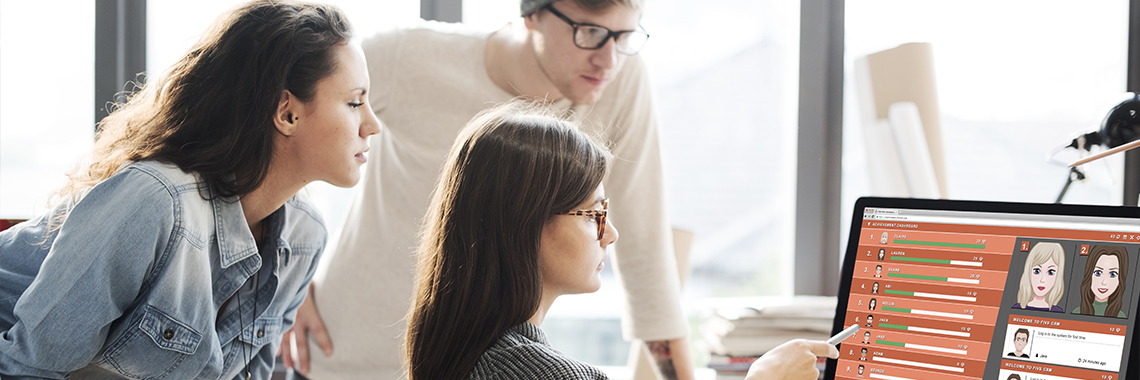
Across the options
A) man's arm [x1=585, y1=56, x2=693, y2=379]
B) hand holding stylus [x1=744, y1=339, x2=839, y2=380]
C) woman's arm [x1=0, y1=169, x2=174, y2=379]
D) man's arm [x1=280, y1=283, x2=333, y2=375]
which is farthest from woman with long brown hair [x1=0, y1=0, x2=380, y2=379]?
hand holding stylus [x1=744, y1=339, x2=839, y2=380]

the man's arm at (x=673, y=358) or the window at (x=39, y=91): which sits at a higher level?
the window at (x=39, y=91)

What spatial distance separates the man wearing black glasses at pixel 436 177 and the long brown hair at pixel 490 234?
44cm

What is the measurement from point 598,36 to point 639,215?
361mm

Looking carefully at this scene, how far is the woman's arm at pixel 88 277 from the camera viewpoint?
0.80 metres

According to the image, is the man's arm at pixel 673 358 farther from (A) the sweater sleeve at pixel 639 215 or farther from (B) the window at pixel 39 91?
(B) the window at pixel 39 91

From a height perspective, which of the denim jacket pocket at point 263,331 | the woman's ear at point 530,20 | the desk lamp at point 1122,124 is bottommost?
the denim jacket pocket at point 263,331

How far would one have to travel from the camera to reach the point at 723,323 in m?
1.58

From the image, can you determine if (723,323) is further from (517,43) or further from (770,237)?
(517,43)

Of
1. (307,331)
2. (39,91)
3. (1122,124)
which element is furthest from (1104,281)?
(39,91)

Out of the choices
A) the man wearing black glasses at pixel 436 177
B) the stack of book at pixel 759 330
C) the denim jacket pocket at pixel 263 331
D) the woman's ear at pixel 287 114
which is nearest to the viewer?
the woman's ear at pixel 287 114

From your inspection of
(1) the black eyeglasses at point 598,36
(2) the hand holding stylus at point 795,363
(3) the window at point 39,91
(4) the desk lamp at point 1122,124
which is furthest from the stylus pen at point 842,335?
(3) the window at point 39,91

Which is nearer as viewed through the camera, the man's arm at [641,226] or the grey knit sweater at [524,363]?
the grey knit sweater at [524,363]

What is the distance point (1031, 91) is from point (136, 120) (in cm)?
194

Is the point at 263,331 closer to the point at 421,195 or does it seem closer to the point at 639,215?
the point at 421,195
